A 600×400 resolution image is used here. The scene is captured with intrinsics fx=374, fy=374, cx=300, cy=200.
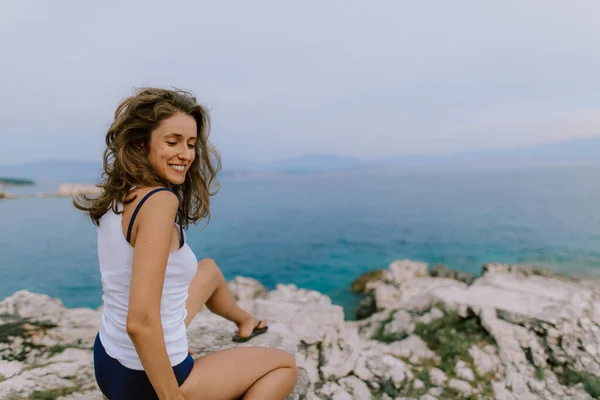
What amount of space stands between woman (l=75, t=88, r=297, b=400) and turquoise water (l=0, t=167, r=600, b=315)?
6.67 m

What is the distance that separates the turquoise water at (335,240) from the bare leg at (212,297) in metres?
5.70

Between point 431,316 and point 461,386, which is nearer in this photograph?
point 461,386

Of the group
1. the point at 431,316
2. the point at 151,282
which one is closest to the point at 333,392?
the point at 431,316

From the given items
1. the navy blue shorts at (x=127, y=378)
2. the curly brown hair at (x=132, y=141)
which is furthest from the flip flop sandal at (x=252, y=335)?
the curly brown hair at (x=132, y=141)

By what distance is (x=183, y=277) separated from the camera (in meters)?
1.85

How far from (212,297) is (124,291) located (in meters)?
1.41

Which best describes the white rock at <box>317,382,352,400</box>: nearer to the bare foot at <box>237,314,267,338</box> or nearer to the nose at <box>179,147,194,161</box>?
the bare foot at <box>237,314,267,338</box>

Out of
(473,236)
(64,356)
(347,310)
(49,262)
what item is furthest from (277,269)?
(64,356)

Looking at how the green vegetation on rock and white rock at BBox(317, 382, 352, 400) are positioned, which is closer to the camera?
white rock at BBox(317, 382, 352, 400)

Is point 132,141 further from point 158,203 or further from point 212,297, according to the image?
point 212,297

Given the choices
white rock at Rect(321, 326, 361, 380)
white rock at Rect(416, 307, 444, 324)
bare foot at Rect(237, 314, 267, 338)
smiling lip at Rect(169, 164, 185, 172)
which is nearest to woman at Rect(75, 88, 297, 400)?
smiling lip at Rect(169, 164, 185, 172)

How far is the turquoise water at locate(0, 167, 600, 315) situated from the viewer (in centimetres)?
1057

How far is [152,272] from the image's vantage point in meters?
1.54

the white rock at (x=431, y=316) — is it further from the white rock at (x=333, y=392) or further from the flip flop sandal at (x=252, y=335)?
the flip flop sandal at (x=252, y=335)
